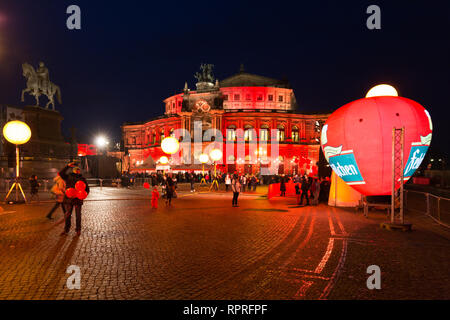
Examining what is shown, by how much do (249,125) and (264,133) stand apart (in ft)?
11.8

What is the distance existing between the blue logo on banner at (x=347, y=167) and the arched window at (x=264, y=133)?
47602 mm

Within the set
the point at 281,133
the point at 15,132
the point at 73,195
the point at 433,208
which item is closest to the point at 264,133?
the point at 281,133

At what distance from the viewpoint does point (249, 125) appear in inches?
2372

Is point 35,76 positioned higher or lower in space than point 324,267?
higher

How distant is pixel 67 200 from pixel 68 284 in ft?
13.5

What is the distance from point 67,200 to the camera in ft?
26.9

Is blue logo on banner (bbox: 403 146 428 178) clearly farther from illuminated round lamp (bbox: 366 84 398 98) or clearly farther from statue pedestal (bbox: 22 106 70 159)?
statue pedestal (bbox: 22 106 70 159)

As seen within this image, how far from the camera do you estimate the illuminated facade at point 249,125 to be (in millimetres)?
58312

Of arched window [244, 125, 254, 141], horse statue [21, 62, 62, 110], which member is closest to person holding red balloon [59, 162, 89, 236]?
horse statue [21, 62, 62, 110]

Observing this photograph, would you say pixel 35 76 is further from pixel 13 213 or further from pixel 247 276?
pixel 247 276

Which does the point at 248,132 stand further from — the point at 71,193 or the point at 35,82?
the point at 71,193

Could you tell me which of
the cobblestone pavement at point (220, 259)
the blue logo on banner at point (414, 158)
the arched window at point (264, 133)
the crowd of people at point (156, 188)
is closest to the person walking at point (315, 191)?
the crowd of people at point (156, 188)

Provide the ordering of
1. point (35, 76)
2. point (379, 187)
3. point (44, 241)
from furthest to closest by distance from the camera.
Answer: point (35, 76) < point (379, 187) < point (44, 241)
